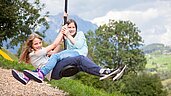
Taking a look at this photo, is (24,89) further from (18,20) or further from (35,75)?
(18,20)

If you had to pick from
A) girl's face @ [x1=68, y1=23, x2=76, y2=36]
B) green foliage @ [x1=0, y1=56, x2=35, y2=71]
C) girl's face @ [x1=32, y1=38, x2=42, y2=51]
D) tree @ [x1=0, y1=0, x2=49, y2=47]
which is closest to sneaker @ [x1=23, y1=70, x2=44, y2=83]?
girl's face @ [x1=32, y1=38, x2=42, y2=51]

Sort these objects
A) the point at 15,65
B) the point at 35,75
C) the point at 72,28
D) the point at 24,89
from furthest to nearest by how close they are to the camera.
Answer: the point at 15,65
the point at 24,89
the point at 72,28
the point at 35,75

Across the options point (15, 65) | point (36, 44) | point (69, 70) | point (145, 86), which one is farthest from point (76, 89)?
point (145, 86)

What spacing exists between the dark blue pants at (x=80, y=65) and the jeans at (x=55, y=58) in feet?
0.26

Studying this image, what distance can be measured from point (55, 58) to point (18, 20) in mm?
19099

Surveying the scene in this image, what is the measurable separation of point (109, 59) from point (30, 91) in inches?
1709

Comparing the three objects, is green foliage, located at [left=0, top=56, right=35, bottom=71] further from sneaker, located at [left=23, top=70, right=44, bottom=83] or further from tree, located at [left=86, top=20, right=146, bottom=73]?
tree, located at [left=86, top=20, right=146, bottom=73]

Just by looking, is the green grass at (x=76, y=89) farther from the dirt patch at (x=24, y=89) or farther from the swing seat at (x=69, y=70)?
the swing seat at (x=69, y=70)

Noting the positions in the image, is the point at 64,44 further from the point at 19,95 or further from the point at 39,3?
the point at 39,3

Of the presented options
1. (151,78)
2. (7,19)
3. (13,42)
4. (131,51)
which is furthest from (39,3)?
(131,51)

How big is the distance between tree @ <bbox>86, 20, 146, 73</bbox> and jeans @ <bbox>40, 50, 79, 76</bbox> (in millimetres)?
47850

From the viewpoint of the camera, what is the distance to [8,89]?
12.3 meters

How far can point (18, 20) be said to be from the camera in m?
25.8

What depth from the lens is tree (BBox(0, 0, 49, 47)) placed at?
19906 millimetres
